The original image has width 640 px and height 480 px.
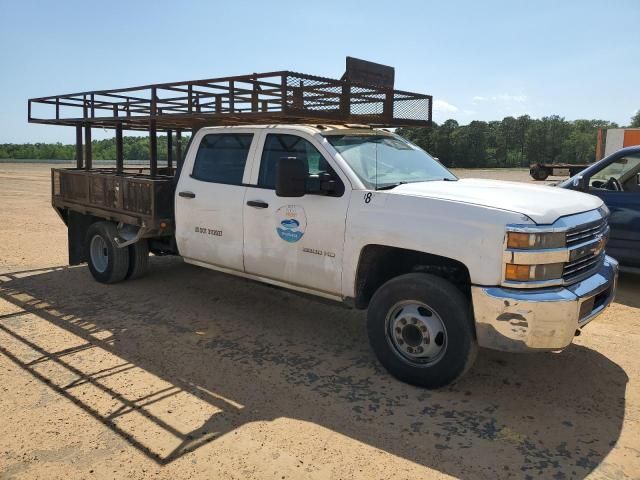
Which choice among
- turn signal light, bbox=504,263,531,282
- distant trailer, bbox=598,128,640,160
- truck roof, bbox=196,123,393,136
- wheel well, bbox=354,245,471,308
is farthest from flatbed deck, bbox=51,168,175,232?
distant trailer, bbox=598,128,640,160

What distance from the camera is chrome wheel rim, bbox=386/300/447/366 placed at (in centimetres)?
401

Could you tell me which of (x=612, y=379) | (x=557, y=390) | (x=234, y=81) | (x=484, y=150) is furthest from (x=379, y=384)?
(x=484, y=150)

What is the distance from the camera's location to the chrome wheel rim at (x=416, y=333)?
Result: 401 centimetres

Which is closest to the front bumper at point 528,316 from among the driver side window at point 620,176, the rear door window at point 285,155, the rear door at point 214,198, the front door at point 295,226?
the front door at point 295,226

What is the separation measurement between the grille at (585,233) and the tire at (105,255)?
17.3 feet


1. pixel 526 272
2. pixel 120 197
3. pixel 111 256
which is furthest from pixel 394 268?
pixel 111 256

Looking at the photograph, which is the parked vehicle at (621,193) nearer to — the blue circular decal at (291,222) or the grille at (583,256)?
the grille at (583,256)

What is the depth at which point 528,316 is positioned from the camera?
11.7 feet

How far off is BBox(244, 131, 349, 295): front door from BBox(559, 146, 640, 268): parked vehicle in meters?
4.28

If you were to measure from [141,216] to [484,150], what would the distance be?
71.5m

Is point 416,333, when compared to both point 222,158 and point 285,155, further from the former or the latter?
point 222,158

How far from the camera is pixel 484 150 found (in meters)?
72.9

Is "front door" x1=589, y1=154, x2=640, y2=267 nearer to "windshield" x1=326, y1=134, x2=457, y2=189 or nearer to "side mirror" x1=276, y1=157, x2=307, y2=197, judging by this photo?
"windshield" x1=326, y1=134, x2=457, y2=189

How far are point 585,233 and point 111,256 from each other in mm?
5436
